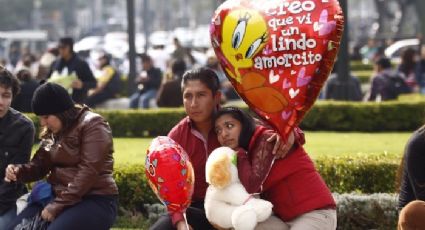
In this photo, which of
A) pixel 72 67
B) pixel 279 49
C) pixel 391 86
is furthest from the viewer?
pixel 391 86

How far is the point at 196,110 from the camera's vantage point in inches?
260

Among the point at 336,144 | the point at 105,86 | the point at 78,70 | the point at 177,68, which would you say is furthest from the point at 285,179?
the point at 105,86

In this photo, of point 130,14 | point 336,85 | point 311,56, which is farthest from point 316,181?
point 130,14

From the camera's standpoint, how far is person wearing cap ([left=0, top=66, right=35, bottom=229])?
295 inches

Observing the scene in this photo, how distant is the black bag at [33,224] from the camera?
694 cm

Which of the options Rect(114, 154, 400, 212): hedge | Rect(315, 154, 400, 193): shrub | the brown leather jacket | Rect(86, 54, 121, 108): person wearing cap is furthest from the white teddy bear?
Rect(86, 54, 121, 108): person wearing cap

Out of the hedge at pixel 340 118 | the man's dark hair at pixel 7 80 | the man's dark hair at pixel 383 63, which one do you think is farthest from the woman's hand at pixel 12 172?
the man's dark hair at pixel 383 63

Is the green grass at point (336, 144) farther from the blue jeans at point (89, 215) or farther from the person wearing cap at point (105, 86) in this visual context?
the blue jeans at point (89, 215)

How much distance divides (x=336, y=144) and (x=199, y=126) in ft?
25.7

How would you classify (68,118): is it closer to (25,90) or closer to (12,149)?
(12,149)

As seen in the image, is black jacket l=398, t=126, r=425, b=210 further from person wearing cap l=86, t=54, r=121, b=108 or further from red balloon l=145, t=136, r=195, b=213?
person wearing cap l=86, t=54, r=121, b=108

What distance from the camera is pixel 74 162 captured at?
6.98m

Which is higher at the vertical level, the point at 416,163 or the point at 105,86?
the point at 416,163

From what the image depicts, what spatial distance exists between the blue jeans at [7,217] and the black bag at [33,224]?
24 cm
